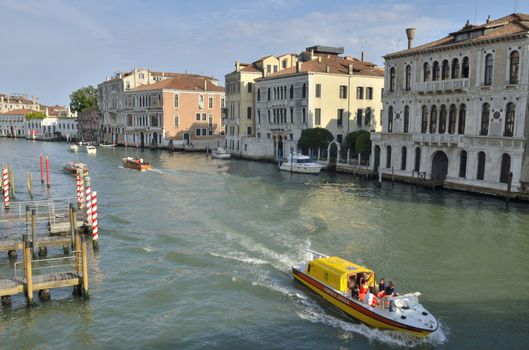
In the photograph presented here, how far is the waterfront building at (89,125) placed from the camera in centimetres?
9338

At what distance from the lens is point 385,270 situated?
650 inches

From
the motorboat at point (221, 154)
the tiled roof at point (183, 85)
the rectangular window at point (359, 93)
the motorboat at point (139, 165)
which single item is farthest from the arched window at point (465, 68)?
the tiled roof at point (183, 85)

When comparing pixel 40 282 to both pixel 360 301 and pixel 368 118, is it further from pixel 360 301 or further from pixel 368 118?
pixel 368 118

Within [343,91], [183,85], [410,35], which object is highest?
[410,35]

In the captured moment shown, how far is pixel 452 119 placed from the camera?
32.3m

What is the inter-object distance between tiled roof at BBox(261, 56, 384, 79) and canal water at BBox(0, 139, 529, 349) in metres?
19.8

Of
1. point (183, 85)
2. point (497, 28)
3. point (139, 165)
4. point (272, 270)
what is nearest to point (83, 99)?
point (183, 85)

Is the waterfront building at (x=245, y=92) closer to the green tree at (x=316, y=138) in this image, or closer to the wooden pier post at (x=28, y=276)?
the green tree at (x=316, y=138)

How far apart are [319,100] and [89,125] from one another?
6259 centimetres

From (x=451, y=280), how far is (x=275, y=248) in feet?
20.3

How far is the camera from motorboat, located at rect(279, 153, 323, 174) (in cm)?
4047

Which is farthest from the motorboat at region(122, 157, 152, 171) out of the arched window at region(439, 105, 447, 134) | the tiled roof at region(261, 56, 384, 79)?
the arched window at region(439, 105, 447, 134)

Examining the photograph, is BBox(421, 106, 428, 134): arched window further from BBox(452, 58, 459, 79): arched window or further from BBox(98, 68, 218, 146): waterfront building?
BBox(98, 68, 218, 146): waterfront building

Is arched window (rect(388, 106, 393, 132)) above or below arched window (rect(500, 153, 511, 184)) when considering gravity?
above
